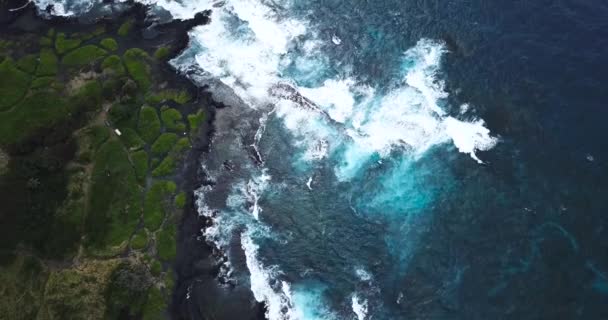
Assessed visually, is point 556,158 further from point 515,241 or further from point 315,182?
point 315,182

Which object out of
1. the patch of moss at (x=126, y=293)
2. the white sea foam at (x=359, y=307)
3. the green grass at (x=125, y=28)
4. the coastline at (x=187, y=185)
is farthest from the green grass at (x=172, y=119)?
the white sea foam at (x=359, y=307)

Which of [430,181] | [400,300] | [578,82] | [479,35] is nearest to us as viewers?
[400,300]

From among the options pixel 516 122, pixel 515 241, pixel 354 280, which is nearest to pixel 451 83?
pixel 516 122

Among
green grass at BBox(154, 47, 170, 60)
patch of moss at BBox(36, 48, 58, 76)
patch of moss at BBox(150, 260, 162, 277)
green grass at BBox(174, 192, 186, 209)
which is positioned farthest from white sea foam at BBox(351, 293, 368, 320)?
patch of moss at BBox(36, 48, 58, 76)

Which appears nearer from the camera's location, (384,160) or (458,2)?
(384,160)

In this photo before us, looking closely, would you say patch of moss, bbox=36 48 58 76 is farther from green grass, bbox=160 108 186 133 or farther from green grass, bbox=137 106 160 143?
green grass, bbox=160 108 186 133

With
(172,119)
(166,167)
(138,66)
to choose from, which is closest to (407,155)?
(166,167)
